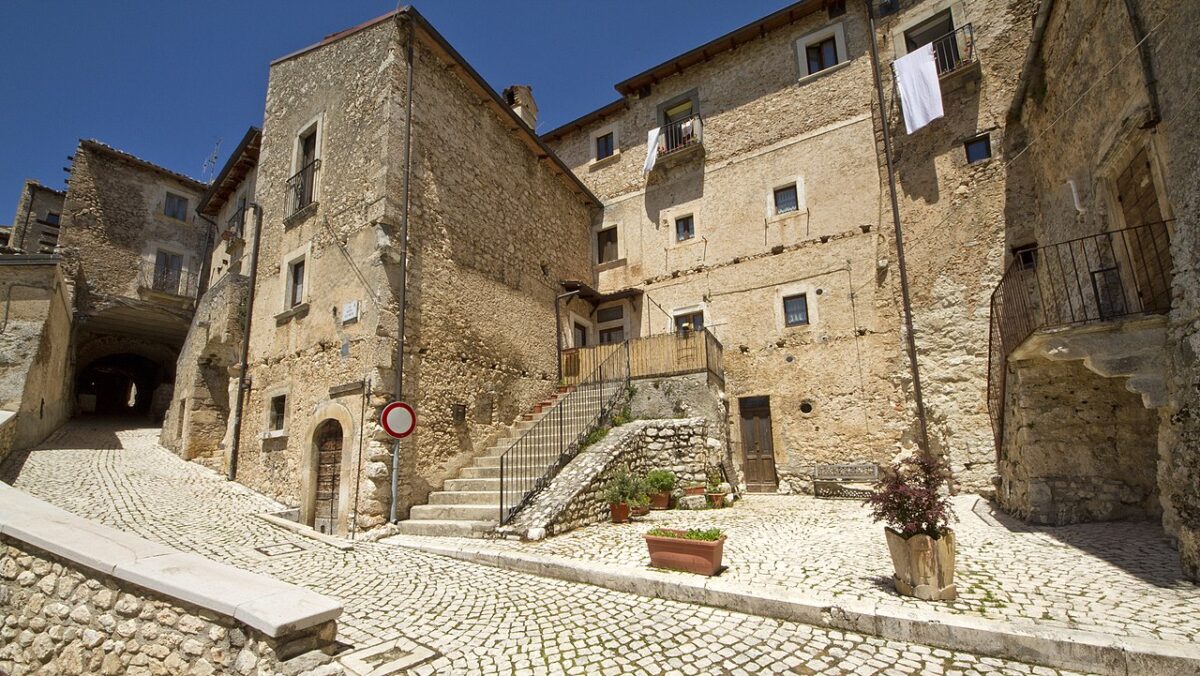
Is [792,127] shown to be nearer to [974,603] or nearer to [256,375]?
[974,603]

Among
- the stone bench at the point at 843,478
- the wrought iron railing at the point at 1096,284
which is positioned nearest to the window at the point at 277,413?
the stone bench at the point at 843,478

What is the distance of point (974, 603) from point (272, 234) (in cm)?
1455

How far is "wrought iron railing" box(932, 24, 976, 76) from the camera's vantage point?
38.2ft

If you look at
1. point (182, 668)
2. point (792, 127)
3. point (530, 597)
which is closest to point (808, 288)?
point (792, 127)

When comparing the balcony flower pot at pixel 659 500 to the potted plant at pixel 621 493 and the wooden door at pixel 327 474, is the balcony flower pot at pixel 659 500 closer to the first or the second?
the potted plant at pixel 621 493

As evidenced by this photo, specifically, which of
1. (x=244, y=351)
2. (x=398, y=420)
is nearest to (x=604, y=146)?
(x=244, y=351)

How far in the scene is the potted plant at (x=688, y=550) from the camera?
550 cm

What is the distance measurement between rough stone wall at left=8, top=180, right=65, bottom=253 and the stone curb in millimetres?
26519

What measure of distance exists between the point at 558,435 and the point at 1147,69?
9959mm

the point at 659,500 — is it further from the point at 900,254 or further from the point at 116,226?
the point at 116,226

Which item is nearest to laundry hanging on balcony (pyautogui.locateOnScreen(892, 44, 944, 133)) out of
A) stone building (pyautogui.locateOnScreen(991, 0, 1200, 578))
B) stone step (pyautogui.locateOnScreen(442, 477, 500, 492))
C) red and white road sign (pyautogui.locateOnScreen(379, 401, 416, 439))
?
stone building (pyautogui.locateOnScreen(991, 0, 1200, 578))

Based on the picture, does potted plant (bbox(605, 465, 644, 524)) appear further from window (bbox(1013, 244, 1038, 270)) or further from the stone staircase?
window (bbox(1013, 244, 1038, 270))

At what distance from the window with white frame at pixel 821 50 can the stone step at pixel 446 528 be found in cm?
1387

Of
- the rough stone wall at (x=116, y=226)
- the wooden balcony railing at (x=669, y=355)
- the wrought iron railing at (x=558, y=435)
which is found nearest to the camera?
the wrought iron railing at (x=558, y=435)
